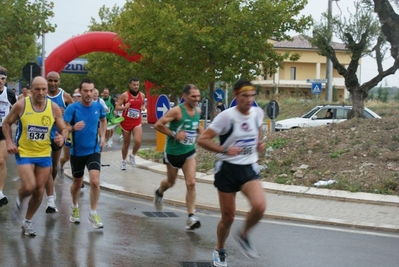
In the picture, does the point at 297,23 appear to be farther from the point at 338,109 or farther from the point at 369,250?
the point at 369,250

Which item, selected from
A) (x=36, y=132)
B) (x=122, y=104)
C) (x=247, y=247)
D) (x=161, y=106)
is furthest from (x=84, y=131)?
(x=161, y=106)

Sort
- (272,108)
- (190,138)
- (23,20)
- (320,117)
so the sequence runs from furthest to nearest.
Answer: (23,20) < (320,117) < (272,108) < (190,138)

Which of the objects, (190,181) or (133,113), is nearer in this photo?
(190,181)

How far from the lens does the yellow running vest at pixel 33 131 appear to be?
814cm

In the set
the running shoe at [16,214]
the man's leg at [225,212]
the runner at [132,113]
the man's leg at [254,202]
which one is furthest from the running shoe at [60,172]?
the man's leg at [254,202]

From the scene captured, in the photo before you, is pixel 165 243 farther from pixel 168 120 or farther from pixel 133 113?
pixel 133 113

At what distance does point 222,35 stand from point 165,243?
2196cm

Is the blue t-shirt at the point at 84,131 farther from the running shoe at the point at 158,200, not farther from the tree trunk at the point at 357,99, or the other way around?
A: the tree trunk at the point at 357,99

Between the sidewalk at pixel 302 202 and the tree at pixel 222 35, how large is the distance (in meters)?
15.6

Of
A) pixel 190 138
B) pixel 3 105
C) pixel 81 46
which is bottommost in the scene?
pixel 190 138

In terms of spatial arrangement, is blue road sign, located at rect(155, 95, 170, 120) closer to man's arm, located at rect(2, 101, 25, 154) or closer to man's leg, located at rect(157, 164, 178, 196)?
man's leg, located at rect(157, 164, 178, 196)

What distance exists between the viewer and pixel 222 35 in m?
29.5

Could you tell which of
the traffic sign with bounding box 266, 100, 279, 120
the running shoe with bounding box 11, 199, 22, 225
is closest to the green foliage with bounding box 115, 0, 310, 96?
the traffic sign with bounding box 266, 100, 279, 120

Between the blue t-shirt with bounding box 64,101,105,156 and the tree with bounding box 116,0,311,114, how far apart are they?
19.9 meters
